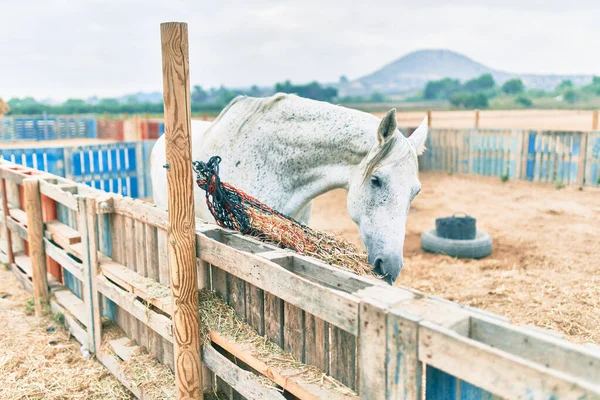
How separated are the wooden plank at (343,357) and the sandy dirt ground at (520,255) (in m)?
3.25

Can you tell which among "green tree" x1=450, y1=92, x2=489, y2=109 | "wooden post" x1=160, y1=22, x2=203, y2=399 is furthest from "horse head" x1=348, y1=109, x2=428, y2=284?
"green tree" x1=450, y1=92, x2=489, y2=109

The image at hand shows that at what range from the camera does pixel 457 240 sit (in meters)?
7.51

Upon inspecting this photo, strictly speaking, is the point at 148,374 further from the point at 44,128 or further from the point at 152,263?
the point at 44,128

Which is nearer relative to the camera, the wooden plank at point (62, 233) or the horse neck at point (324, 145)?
the horse neck at point (324, 145)

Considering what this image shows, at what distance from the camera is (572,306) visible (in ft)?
17.1

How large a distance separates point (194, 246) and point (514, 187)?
474 inches

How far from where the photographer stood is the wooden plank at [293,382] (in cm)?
201

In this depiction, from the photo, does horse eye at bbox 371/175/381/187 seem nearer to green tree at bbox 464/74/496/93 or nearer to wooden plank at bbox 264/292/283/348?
wooden plank at bbox 264/292/283/348

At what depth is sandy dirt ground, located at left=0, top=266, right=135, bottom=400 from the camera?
3.51 metres

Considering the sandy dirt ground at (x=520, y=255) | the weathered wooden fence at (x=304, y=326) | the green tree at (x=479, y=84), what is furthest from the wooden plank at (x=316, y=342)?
the green tree at (x=479, y=84)

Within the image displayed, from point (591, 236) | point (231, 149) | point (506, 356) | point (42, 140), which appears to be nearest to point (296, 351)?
point (506, 356)

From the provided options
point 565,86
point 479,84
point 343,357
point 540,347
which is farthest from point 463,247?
point 479,84

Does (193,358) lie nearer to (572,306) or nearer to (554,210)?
(572,306)

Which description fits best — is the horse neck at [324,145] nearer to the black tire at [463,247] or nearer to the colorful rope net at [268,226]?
the colorful rope net at [268,226]
